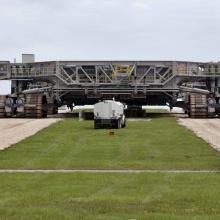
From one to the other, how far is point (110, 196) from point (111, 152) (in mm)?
11345

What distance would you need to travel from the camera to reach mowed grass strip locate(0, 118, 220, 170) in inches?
797

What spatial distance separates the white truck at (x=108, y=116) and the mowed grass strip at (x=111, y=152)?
5.16 meters

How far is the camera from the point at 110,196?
42.0 ft

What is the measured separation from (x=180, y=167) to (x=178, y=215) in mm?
8970

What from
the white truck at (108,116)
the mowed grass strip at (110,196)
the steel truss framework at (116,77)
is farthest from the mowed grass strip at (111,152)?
the steel truss framework at (116,77)

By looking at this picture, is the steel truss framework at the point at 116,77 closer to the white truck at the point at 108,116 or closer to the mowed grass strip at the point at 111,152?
the white truck at the point at 108,116

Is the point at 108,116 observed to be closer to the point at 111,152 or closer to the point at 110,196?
the point at 111,152

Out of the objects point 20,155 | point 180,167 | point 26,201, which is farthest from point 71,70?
point 26,201

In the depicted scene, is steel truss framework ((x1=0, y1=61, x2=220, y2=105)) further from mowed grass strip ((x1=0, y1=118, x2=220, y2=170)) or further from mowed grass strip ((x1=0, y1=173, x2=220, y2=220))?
mowed grass strip ((x1=0, y1=173, x2=220, y2=220))

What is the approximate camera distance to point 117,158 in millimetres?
22109

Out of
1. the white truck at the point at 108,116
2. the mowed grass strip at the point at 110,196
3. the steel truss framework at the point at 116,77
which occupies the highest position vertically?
the steel truss framework at the point at 116,77

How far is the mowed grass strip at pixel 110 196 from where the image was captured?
1075 cm

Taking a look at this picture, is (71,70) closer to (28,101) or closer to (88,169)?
(28,101)

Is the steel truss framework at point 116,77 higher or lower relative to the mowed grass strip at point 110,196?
higher
